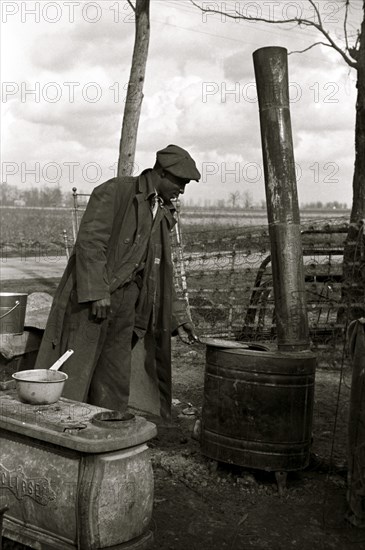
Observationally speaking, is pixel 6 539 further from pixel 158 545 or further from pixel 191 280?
pixel 191 280

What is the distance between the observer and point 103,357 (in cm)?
446

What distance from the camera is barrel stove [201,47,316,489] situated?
4.01 m

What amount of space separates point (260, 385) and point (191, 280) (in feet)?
24.5

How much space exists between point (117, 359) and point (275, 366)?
1.17 m

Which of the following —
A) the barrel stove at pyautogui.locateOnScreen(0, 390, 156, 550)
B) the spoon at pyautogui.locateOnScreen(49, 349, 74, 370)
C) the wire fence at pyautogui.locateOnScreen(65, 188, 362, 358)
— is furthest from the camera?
the wire fence at pyautogui.locateOnScreen(65, 188, 362, 358)

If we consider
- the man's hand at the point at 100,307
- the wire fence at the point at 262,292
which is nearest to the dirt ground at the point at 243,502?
the man's hand at the point at 100,307

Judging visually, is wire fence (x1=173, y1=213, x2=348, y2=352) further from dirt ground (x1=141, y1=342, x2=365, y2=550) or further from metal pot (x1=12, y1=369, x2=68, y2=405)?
metal pot (x1=12, y1=369, x2=68, y2=405)

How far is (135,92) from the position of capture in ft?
32.4

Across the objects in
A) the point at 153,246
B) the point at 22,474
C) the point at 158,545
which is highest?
the point at 153,246

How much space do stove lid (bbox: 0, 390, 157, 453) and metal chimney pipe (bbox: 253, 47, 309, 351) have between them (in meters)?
1.55

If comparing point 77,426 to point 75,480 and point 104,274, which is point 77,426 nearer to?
point 75,480

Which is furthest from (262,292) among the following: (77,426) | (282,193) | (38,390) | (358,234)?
(77,426)

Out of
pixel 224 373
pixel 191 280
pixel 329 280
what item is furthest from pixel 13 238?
pixel 224 373

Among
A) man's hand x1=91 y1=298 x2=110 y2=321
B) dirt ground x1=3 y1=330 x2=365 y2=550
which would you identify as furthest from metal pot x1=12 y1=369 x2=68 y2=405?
man's hand x1=91 y1=298 x2=110 y2=321
